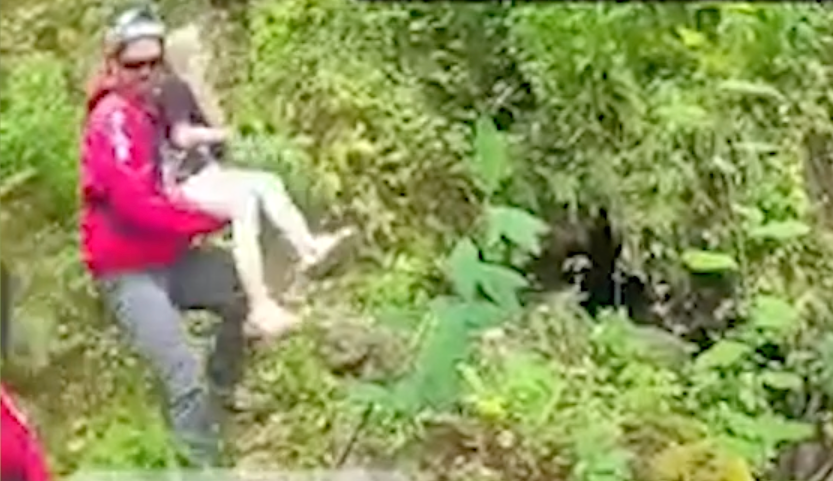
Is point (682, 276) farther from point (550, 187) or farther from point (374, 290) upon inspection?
point (374, 290)

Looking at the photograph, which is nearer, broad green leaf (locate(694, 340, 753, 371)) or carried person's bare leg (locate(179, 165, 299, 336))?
carried person's bare leg (locate(179, 165, 299, 336))

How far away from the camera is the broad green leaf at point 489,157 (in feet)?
14.8

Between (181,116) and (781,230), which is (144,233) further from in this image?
(781,230)

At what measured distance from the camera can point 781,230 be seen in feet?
14.5

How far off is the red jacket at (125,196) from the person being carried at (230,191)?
5 cm

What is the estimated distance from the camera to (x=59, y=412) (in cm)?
419

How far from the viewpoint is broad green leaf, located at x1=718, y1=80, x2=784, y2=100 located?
4.57 metres

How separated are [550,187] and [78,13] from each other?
1.01 m

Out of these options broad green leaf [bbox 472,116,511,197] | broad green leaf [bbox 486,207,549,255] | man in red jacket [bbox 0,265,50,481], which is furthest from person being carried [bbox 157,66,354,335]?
man in red jacket [bbox 0,265,50,481]

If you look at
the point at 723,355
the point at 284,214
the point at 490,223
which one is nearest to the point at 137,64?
the point at 284,214

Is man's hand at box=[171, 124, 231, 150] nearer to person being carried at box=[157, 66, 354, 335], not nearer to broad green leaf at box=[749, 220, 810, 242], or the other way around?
person being carried at box=[157, 66, 354, 335]

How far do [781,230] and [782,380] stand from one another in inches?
11.6

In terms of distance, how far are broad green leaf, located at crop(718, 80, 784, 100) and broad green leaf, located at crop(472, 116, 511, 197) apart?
45cm

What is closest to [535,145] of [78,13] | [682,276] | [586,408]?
[682,276]
